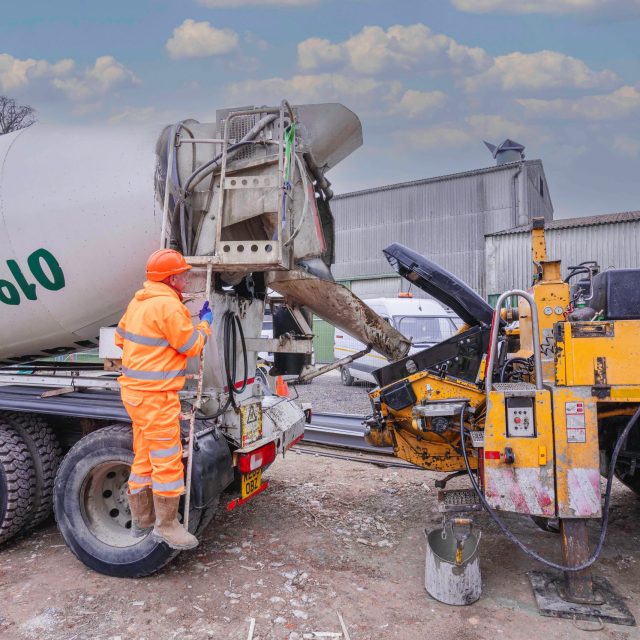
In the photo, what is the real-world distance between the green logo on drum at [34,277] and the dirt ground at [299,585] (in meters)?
1.77

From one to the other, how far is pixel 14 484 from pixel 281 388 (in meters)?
2.17

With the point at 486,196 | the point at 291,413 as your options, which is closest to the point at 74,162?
the point at 291,413

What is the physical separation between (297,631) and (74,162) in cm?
326

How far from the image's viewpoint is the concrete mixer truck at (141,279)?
3652 millimetres

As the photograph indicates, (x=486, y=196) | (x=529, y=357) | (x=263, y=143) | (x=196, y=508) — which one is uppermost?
(x=486, y=196)

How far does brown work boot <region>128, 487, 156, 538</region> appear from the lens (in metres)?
3.36

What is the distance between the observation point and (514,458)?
3.30 metres

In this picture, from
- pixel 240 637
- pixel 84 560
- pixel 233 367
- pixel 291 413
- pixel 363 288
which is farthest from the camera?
pixel 363 288

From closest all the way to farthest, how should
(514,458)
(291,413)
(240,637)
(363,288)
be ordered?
1. (240,637)
2. (514,458)
3. (291,413)
4. (363,288)

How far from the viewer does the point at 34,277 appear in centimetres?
402

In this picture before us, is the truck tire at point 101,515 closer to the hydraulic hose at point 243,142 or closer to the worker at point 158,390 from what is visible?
the worker at point 158,390

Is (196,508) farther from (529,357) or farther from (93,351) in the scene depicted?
(529,357)

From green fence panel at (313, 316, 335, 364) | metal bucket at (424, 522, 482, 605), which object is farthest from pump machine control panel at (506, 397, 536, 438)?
green fence panel at (313, 316, 335, 364)

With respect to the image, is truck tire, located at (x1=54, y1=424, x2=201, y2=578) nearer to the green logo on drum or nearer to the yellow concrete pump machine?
the green logo on drum
